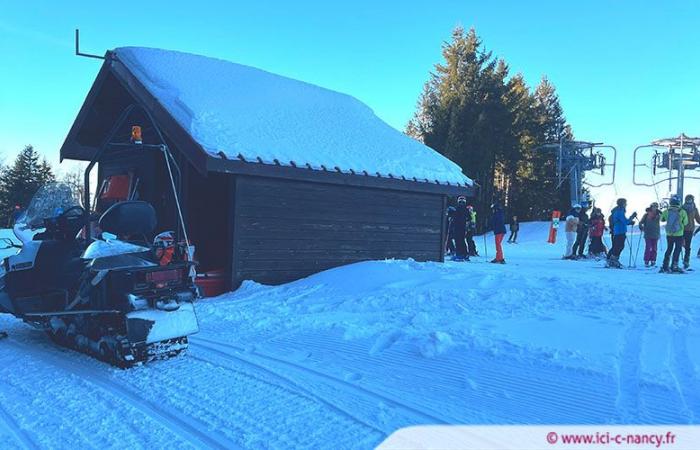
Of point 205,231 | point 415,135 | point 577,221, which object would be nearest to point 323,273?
point 205,231

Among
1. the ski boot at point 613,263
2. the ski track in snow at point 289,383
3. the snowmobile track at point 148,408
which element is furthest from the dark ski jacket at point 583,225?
the snowmobile track at point 148,408

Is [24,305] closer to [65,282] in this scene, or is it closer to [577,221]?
[65,282]

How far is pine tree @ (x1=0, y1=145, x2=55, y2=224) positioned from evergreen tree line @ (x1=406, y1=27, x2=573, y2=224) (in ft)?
101

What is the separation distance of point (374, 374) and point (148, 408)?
1.78m

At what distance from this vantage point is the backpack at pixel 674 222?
1116cm

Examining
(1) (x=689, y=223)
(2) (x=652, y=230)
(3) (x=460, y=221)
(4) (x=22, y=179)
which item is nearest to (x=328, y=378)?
(1) (x=689, y=223)

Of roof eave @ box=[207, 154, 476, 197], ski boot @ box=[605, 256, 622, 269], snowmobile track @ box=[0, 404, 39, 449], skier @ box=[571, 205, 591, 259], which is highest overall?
roof eave @ box=[207, 154, 476, 197]

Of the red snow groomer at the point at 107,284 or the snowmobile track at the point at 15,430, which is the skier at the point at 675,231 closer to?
the red snow groomer at the point at 107,284

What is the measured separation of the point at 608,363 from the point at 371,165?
710 centimetres

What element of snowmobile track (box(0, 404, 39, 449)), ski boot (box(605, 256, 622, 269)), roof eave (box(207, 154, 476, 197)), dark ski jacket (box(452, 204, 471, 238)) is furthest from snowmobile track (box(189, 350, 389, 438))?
dark ski jacket (box(452, 204, 471, 238))

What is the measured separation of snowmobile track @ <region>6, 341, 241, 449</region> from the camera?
10.1 feet

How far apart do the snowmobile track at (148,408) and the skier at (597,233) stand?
14.7 m

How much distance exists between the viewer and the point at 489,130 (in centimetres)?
3111

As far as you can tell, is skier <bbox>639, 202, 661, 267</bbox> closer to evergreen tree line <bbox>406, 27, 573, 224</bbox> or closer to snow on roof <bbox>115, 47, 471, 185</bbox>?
snow on roof <bbox>115, 47, 471, 185</bbox>
